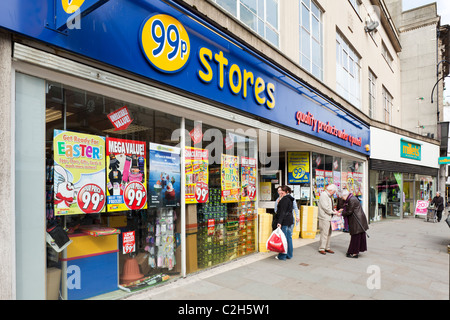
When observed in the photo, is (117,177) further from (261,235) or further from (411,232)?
(411,232)

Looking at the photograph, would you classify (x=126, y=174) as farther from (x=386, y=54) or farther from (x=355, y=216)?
(x=386, y=54)

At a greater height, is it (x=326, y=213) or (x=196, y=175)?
(x=196, y=175)

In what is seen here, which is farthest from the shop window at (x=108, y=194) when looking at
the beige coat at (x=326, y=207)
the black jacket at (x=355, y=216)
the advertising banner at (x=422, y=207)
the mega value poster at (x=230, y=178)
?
the advertising banner at (x=422, y=207)

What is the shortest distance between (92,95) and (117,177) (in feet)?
3.92

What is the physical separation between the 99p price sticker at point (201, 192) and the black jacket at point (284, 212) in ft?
5.56

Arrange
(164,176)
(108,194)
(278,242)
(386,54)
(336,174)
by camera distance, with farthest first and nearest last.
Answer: (386,54)
(336,174)
(278,242)
(164,176)
(108,194)

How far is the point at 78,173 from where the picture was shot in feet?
12.9

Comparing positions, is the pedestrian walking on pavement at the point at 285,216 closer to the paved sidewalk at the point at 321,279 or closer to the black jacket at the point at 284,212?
the black jacket at the point at 284,212

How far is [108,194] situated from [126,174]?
16.0 inches

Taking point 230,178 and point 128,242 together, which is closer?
point 128,242

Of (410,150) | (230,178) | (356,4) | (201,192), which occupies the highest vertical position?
(356,4)

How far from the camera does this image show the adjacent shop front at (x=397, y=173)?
15070 millimetres

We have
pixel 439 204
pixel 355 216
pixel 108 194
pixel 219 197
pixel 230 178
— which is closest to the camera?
pixel 108 194

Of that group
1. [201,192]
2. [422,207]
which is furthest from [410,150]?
[201,192]
